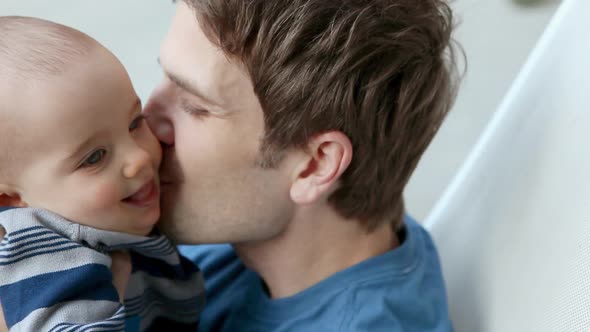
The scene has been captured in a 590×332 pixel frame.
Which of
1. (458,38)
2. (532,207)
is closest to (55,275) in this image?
(532,207)

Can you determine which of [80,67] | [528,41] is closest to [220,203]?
[80,67]

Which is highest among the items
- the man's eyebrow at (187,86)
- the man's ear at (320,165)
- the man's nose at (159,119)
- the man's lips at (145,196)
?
the man's eyebrow at (187,86)

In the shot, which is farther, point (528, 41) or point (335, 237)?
point (528, 41)

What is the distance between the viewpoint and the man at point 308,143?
98 centimetres

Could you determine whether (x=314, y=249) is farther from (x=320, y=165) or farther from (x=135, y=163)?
(x=135, y=163)

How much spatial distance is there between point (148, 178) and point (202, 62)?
170mm

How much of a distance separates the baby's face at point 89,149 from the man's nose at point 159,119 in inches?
3.4

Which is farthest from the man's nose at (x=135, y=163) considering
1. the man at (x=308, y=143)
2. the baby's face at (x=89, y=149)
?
the man at (x=308, y=143)

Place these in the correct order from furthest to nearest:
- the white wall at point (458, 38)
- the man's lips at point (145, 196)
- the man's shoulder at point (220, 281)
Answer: the white wall at point (458, 38) < the man's shoulder at point (220, 281) < the man's lips at point (145, 196)

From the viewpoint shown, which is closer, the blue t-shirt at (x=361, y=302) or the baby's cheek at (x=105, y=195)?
the baby's cheek at (x=105, y=195)

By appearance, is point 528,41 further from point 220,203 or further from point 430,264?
point 220,203

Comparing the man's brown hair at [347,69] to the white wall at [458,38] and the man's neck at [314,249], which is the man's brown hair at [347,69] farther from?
the white wall at [458,38]

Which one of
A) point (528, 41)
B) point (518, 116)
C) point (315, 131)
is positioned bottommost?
point (528, 41)

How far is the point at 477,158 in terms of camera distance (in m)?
1.29
